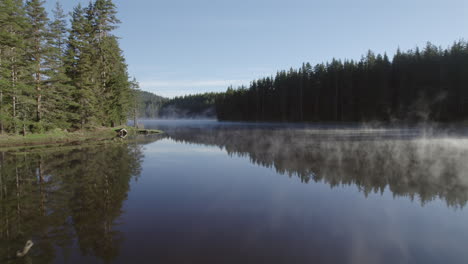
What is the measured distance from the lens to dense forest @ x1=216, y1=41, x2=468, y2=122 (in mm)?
58000

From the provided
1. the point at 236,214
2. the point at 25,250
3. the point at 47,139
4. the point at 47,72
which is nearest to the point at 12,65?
the point at 47,72

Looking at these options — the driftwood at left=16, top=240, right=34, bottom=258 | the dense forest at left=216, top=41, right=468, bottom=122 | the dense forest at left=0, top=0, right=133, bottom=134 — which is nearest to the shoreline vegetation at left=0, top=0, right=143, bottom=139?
the dense forest at left=0, top=0, right=133, bottom=134

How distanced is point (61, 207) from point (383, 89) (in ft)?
237

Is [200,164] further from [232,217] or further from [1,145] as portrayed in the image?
[1,145]

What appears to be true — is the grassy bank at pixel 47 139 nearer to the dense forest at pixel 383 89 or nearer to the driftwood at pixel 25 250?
the driftwood at pixel 25 250

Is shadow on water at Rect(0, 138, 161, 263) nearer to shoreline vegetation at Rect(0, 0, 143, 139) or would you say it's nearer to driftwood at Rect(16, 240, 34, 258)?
driftwood at Rect(16, 240, 34, 258)

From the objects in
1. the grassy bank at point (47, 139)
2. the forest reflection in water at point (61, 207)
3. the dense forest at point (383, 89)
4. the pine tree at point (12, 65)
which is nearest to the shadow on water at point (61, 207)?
the forest reflection in water at point (61, 207)

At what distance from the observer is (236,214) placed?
306 inches

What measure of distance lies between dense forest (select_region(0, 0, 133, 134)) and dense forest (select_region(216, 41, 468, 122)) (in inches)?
2346

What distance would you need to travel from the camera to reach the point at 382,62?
70438mm

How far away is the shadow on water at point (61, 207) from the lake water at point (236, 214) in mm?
36

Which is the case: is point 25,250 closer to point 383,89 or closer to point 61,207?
point 61,207

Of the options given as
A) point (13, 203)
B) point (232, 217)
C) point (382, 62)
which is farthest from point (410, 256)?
point (382, 62)

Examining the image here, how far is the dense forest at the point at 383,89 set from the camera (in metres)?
58.0
